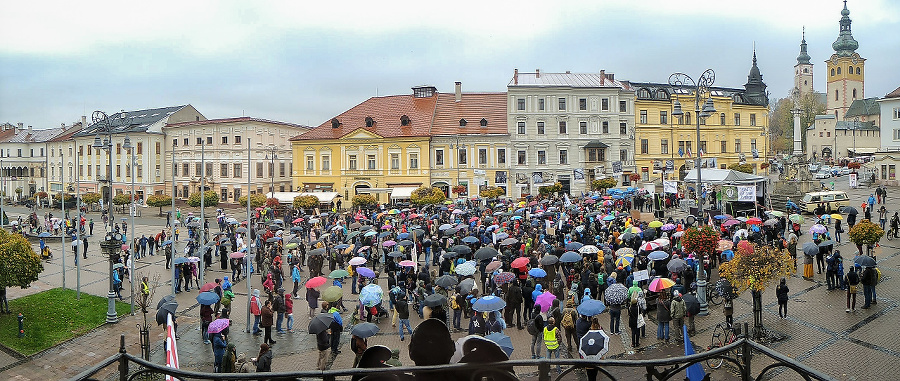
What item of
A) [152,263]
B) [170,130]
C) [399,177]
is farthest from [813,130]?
[152,263]

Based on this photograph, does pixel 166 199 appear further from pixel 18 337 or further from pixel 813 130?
pixel 813 130

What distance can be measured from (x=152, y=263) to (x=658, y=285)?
25363 millimetres

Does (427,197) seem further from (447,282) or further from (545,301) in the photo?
(545,301)

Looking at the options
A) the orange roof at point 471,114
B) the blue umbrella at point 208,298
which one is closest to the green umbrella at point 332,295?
the blue umbrella at point 208,298

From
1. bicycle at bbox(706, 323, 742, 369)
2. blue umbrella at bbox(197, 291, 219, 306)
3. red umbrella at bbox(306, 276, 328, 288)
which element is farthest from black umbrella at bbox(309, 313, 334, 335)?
bicycle at bbox(706, 323, 742, 369)

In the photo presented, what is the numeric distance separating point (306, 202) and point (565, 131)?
87.3 feet

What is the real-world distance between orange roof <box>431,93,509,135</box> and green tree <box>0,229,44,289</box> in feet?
132

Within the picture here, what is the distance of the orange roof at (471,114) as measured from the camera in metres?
57.4

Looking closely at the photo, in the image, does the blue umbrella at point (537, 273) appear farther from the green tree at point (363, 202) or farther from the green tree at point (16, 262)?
the green tree at point (363, 202)

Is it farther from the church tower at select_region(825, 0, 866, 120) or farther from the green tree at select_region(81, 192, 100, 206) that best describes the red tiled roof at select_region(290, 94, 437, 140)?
the church tower at select_region(825, 0, 866, 120)

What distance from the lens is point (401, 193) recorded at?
5262cm

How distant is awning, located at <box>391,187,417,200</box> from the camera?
2045 inches

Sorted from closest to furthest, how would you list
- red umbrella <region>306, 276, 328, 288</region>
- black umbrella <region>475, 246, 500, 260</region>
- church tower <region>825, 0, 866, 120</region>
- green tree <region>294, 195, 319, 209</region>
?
red umbrella <region>306, 276, 328, 288</region> → black umbrella <region>475, 246, 500, 260</region> → green tree <region>294, 195, 319, 209</region> → church tower <region>825, 0, 866, 120</region>

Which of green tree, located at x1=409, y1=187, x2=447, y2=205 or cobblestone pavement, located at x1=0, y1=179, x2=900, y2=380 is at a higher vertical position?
green tree, located at x1=409, y1=187, x2=447, y2=205
